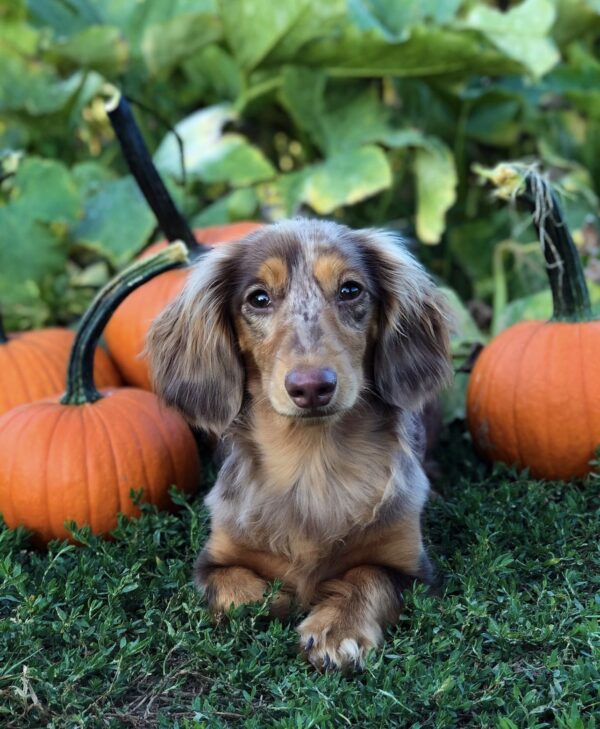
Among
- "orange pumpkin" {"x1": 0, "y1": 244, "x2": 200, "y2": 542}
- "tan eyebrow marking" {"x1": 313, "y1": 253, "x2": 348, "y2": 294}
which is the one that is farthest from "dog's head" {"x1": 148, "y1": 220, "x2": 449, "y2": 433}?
"orange pumpkin" {"x1": 0, "y1": 244, "x2": 200, "y2": 542}

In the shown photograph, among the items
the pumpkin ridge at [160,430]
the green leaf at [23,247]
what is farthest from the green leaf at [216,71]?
the pumpkin ridge at [160,430]

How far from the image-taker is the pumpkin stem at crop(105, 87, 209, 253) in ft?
12.2

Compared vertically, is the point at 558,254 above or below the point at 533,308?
above

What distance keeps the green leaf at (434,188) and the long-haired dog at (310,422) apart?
2.27 meters

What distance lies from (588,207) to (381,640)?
3.67m

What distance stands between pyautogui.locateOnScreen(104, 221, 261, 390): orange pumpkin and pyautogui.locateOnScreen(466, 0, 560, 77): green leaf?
2075 mm

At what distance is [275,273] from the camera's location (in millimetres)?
2607

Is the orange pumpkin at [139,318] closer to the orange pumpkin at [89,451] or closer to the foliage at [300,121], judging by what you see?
the orange pumpkin at [89,451]

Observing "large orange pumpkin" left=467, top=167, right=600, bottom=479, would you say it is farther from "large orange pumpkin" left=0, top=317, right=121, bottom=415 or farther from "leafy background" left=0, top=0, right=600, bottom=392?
"large orange pumpkin" left=0, top=317, right=121, bottom=415

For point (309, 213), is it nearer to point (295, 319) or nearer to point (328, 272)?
point (328, 272)

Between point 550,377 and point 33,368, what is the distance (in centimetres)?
209

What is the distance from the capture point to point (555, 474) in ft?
11.4

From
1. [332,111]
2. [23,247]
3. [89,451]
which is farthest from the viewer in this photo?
[332,111]

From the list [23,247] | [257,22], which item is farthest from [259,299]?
[257,22]
